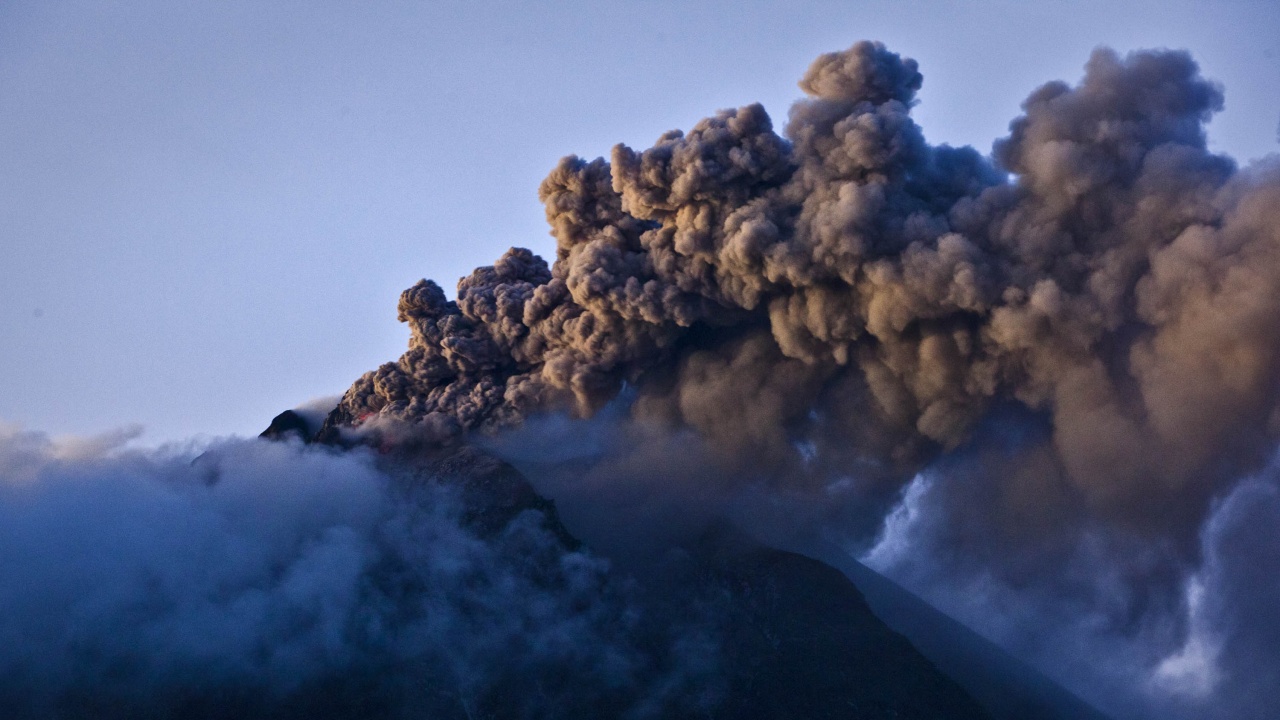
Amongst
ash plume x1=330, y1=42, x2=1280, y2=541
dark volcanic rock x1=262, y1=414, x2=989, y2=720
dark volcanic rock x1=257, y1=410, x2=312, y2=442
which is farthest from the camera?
dark volcanic rock x1=257, y1=410, x2=312, y2=442

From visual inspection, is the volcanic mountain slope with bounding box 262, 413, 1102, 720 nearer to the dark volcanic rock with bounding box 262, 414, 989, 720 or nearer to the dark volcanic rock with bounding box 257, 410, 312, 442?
the dark volcanic rock with bounding box 262, 414, 989, 720

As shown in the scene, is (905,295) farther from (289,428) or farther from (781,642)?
(289,428)

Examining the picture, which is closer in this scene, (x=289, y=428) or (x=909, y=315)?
(x=909, y=315)

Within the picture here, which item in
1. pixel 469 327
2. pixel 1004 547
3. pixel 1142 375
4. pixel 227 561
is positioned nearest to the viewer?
pixel 1142 375

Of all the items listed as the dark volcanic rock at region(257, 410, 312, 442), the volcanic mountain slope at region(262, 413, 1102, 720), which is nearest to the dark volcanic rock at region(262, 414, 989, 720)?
the volcanic mountain slope at region(262, 413, 1102, 720)

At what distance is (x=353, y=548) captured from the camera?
144ft

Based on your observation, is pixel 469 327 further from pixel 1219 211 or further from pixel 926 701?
pixel 1219 211

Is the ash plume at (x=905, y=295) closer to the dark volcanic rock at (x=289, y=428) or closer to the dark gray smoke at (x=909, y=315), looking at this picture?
the dark gray smoke at (x=909, y=315)

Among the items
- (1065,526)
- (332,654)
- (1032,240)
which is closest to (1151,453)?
(1065,526)

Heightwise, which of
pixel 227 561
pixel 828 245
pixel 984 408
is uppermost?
pixel 828 245

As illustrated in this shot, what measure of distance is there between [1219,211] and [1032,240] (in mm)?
4556

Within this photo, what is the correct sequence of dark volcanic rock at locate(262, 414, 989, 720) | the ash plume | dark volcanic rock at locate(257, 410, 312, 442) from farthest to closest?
dark volcanic rock at locate(257, 410, 312, 442) → dark volcanic rock at locate(262, 414, 989, 720) → the ash plume

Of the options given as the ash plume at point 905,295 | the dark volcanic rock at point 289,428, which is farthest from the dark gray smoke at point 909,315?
the dark volcanic rock at point 289,428

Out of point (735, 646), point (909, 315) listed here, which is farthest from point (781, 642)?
point (909, 315)
